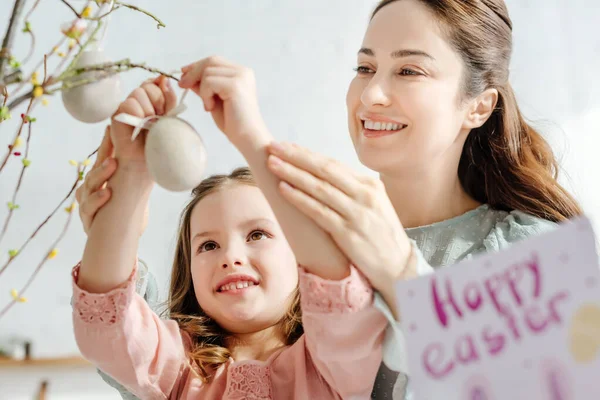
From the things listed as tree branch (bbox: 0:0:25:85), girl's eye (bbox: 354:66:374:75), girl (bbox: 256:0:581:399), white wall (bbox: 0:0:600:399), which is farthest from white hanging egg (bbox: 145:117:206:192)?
white wall (bbox: 0:0:600:399)

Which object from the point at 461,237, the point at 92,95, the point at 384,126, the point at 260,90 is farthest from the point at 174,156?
the point at 260,90

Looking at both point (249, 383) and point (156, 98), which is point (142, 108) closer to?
point (156, 98)

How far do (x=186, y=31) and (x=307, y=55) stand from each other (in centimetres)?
41

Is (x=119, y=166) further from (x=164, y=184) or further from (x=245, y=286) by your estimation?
(x=245, y=286)

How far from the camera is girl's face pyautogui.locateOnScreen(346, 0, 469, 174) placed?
1.05 m

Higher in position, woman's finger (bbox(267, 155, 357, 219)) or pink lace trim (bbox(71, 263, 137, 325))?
woman's finger (bbox(267, 155, 357, 219))

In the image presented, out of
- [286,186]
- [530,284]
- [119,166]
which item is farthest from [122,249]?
[530,284]

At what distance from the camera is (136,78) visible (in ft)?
7.65

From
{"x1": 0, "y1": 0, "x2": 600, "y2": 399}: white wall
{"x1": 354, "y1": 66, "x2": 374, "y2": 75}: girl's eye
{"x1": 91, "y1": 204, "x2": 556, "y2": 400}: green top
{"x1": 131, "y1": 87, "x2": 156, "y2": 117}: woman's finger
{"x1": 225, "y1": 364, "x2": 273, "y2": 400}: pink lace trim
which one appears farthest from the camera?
{"x1": 0, "y1": 0, "x2": 600, "y2": 399}: white wall

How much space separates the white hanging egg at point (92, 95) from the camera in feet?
2.15

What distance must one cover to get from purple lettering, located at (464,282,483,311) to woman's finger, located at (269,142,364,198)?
0.70ft

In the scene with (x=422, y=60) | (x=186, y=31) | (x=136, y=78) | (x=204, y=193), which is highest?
(x=186, y=31)

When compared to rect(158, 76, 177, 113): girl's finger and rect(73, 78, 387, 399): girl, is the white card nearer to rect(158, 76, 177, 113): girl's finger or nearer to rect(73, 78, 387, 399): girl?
rect(73, 78, 387, 399): girl

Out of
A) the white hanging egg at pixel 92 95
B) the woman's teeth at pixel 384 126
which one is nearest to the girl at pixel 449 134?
the woman's teeth at pixel 384 126
